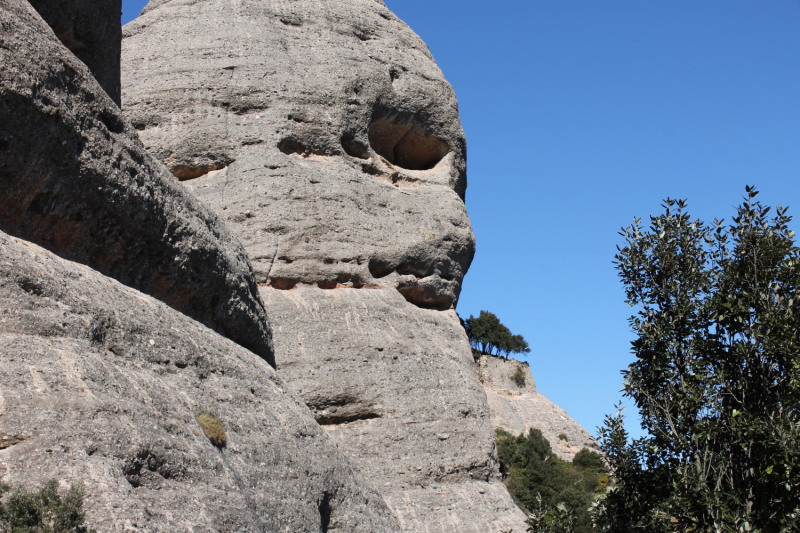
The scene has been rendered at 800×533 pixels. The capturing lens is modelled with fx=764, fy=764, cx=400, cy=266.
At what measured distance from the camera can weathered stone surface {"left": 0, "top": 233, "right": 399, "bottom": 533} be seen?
4.30 m

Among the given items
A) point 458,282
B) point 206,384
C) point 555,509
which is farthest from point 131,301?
point 458,282

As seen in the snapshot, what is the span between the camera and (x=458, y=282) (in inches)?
512

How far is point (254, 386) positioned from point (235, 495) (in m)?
1.80

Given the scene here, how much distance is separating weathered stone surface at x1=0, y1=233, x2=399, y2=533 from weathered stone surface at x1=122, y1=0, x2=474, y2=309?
4.31 meters

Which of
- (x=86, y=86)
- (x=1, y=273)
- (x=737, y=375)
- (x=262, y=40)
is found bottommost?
(x=737, y=375)

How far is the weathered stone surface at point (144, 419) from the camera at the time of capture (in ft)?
14.1

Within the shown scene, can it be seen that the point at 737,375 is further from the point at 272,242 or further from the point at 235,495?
the point at 272,242

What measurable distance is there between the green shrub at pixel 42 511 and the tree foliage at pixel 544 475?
10.8 meters

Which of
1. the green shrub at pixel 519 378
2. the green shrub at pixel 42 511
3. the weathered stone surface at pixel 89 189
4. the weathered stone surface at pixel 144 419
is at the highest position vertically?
the green shrub at pixel 519 378

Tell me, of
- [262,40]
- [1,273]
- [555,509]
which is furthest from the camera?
[262,40]

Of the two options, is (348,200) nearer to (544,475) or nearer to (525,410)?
(544,475)

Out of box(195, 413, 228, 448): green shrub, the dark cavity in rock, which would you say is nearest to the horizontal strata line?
the dark cavity in rock

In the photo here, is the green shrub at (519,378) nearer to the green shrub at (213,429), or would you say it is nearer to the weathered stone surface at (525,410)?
the weathered stone surface at (525,410)

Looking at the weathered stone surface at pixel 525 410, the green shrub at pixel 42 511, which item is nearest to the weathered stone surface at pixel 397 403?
the green shrub at pixel 42 511
